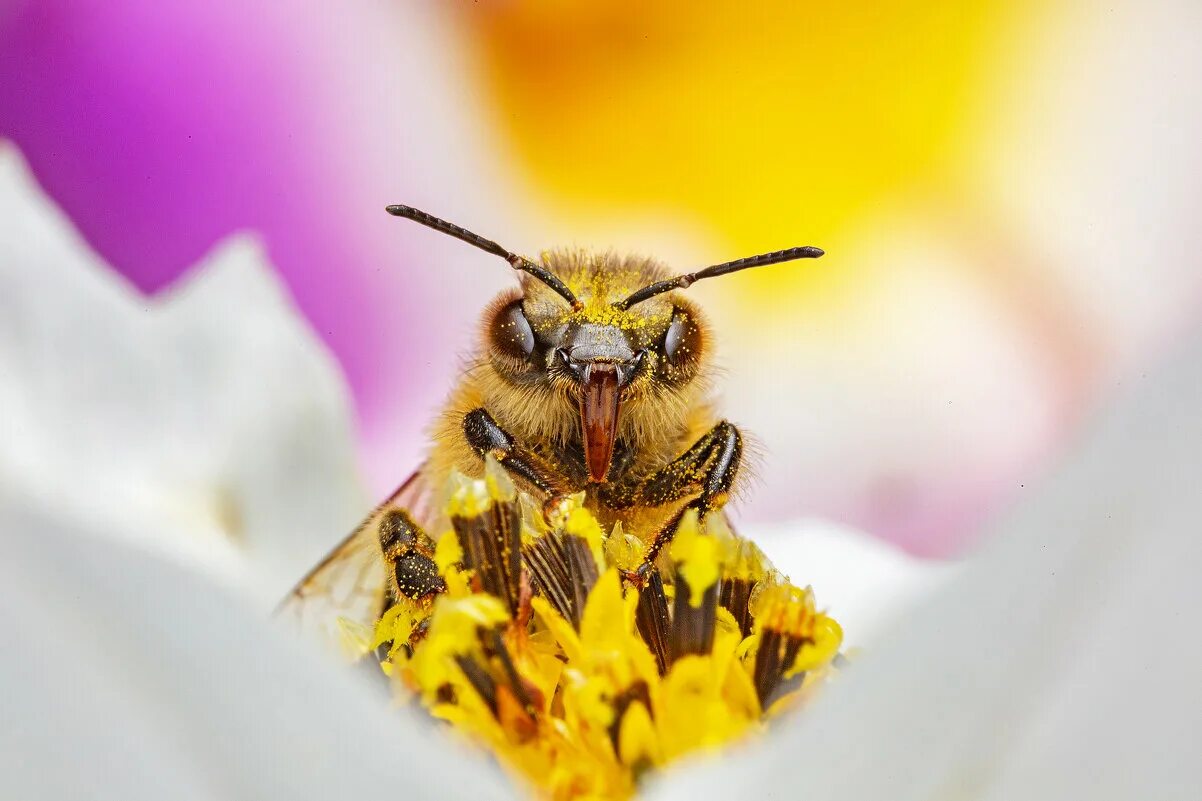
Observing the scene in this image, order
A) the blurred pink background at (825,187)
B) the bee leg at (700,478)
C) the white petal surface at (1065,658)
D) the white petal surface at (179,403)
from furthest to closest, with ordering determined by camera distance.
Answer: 1. the blurred pink background at (825,187)
2. the white petal surface at (179,403)
3. the bee leg at (700,478)
4. the white petal surface at (1065,658)

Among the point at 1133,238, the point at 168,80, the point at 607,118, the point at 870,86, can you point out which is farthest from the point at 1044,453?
the point at 168,80

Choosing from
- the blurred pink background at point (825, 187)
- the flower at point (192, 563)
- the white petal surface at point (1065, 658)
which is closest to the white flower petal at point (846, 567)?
the blurred pink background at point (825, 187)

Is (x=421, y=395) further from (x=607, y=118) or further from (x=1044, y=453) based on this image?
(x=1044, y=453)

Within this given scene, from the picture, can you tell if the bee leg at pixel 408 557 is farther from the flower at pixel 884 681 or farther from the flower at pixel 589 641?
the flower at pixel 884 681

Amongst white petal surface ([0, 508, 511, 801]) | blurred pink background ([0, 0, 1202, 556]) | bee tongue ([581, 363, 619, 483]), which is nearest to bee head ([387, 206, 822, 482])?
bee tongue ([581, 363, 619, 483])

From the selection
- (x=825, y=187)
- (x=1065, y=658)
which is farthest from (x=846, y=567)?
(x=1065, y=658)

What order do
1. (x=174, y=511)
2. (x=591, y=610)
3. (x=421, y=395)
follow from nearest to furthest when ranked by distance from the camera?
1. (x=591, y=610)
2. (x=174, y=511)
3. (x=421, y=395)

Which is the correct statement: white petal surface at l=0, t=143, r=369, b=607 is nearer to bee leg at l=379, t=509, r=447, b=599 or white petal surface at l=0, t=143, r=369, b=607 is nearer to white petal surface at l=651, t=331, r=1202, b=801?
bee leg at l=379, t=509, r=447, b=599

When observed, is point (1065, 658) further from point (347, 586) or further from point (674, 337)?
point (347, 586)
